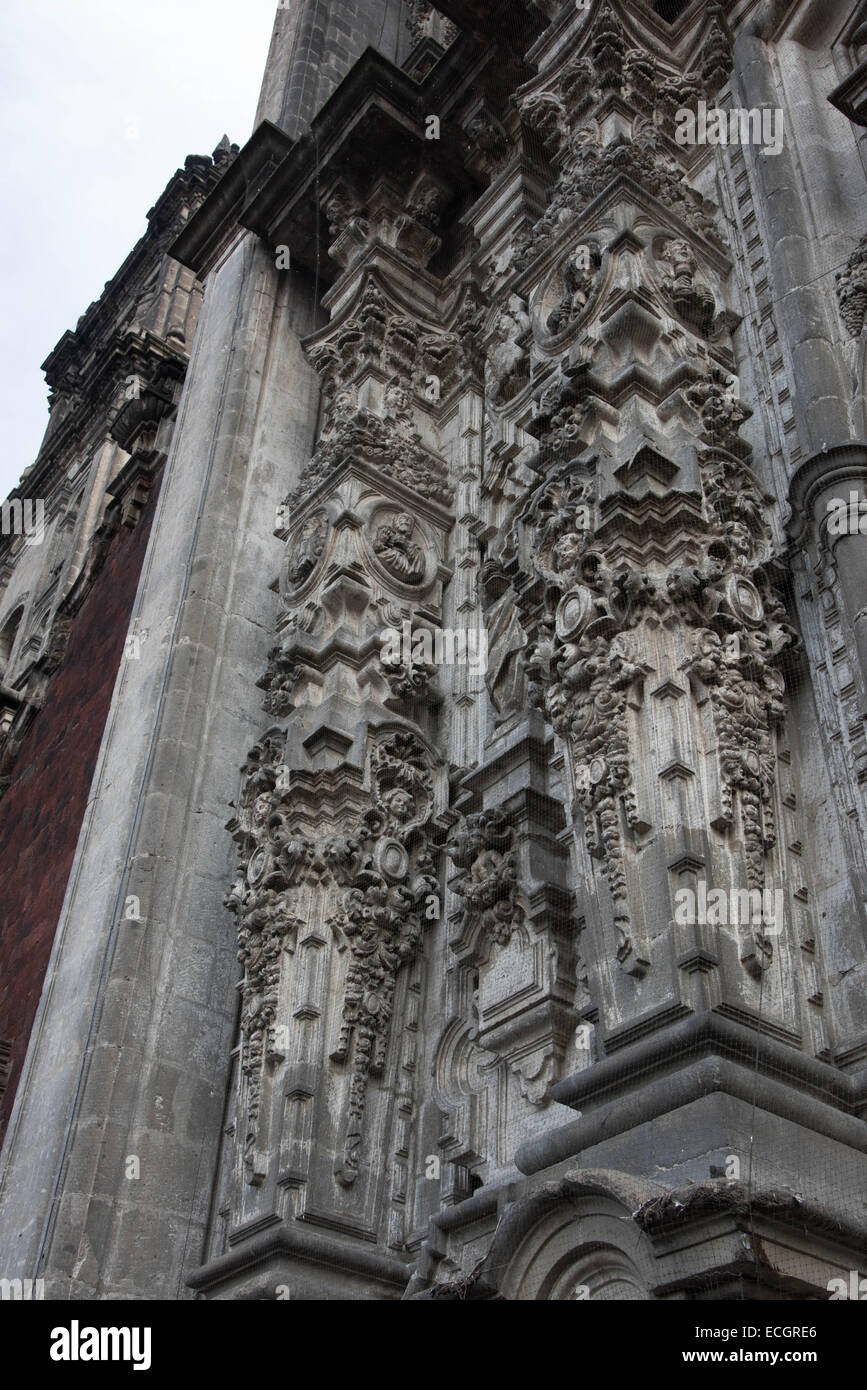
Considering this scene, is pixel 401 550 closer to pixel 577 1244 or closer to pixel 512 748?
pixel 512 748

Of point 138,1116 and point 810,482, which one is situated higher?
point 810,482

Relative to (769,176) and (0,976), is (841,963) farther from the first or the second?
(0,976)

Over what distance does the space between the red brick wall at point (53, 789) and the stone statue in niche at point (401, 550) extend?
421 cm

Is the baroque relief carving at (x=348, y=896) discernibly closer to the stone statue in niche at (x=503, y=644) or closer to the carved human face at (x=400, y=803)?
the carved human face at (x=400, y=803)

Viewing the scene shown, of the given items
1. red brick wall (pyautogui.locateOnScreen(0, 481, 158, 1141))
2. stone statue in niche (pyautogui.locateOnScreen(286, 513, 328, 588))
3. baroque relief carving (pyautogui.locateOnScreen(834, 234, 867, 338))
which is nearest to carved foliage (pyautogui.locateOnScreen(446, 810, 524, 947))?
stone statue in niche (pyautogui.locateOnScreen(286, 513, 328, 588))

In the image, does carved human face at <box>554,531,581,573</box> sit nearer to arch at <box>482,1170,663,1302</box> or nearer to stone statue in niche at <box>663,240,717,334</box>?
stone statue in niche at <box>663,240,717,334</box>

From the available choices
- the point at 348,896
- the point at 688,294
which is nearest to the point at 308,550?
the point at 348,896

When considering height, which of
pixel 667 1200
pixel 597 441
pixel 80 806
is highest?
pixel 80 806

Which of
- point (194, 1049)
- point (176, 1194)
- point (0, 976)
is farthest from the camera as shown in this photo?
point (0, 976)

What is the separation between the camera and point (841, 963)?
6.23 meters

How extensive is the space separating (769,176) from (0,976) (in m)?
10.6

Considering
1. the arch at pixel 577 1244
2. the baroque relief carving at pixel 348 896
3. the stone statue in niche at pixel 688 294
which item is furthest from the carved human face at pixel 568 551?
the arch at pixel 577 1244
